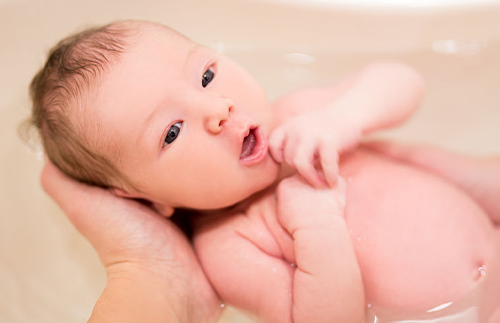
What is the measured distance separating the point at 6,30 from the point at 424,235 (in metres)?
1.21

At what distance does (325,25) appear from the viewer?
59.1 inches

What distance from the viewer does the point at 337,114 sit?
3.11 ft

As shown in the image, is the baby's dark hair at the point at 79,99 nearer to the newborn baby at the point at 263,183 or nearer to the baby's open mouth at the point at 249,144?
the newborn baby at the point at 263,183

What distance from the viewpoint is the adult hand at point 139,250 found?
0.86m

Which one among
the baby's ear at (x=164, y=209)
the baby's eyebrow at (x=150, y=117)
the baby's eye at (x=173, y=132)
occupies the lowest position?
the baby's ear at (x=164, y=209)

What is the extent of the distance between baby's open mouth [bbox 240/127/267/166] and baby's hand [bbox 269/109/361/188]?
0.10 feet

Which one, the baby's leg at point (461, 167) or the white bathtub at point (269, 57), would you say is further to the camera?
the white bathtub at point (269, 57)

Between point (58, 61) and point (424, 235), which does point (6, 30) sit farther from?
point (424, 235)

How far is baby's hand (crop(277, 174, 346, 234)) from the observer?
851 mm

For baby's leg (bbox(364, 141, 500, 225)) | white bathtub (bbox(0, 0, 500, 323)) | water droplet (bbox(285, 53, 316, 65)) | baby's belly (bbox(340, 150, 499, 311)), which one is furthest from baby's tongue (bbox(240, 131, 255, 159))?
water droplet (bbox(285, 53, 316, 65))

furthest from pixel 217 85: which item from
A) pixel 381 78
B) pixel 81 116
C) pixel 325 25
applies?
pixel 325 25

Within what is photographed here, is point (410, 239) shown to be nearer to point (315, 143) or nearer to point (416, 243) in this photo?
point (416, 243)

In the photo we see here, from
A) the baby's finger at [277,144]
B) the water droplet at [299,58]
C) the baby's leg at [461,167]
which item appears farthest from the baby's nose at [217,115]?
the water droplet at [299,58]

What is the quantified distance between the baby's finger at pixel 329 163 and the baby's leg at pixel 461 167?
29 centimetres
